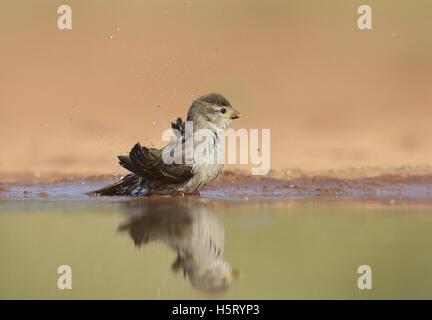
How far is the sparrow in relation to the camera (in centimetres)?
803

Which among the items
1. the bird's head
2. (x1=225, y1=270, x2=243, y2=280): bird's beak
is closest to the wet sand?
the bird's head

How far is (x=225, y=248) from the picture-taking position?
528 cm

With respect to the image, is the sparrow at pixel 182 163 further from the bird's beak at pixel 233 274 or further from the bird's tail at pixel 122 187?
the bird's beak at pixel 233 274

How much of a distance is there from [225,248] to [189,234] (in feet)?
1.81

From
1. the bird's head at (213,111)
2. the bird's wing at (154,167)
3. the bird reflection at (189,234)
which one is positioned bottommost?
the bird reflection at (189,234)

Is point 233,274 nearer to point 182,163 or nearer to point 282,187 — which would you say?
point 182,163

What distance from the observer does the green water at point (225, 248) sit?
438 cm

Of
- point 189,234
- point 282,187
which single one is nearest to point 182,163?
point 282,187

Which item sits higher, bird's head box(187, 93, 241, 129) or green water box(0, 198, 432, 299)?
bird's head box(187, 93, 241, 129)

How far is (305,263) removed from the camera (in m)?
4.97

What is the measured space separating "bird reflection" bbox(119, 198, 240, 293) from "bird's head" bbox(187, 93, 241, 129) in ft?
3.98

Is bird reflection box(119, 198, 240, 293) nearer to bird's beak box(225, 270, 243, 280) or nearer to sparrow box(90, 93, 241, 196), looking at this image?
bird's beak box(225, 270, 243, 280)

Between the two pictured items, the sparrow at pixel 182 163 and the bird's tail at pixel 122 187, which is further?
the bird's tail at pixel 122 187

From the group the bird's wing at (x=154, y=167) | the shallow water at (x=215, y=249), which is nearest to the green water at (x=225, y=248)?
the shallow water at (x=215, y=249)
